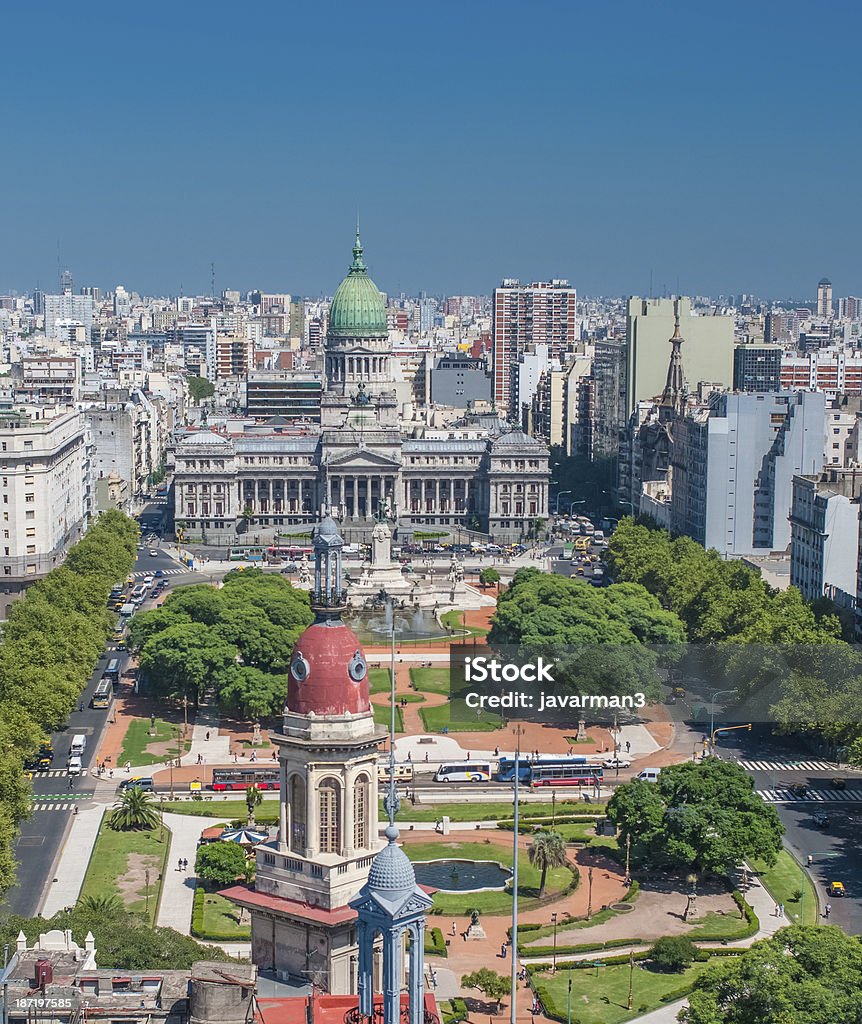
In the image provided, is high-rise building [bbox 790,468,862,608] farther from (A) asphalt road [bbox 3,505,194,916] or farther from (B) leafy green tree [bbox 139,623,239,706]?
(A) asphalt road [bbox 3,505,194,916]

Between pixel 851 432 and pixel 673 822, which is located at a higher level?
pixel 851 432

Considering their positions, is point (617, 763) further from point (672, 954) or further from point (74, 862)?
point (74, 862)

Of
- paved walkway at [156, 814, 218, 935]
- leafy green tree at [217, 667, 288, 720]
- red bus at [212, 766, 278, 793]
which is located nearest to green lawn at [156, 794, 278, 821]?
paved walkway at [156, 814, 218, 935]

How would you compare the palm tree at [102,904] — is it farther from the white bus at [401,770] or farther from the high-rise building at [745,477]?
the high-rise building at [745,477]

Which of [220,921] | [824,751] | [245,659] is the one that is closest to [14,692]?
[245,659]

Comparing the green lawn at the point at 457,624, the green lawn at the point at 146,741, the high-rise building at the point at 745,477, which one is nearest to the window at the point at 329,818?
the green lawn at the point at 146,741

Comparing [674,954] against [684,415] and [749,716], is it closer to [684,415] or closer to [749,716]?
[749,716]
